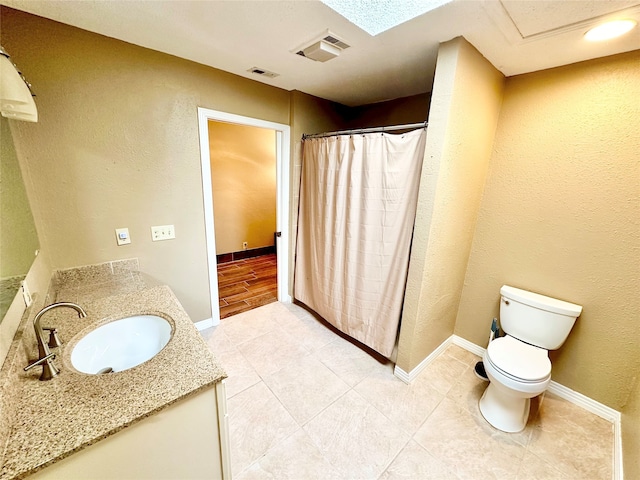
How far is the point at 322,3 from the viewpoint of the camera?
110 cm

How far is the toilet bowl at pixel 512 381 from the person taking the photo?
1.40 meters

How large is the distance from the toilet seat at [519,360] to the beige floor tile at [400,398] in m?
0.48

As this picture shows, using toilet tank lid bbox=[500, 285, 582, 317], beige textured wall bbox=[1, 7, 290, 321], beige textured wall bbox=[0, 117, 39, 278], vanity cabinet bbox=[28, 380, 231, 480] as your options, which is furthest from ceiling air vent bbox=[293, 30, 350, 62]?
toilet tank lid bbox=[500, 285, 582, 317]

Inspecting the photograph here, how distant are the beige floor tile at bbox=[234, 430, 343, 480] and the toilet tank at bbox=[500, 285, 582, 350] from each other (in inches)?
58.5

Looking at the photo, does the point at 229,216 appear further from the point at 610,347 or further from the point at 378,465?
the point at 610,347

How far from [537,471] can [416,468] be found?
0.63 m

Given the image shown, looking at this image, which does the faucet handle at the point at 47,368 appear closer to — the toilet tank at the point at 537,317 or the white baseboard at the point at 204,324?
the white baseboard at the point at 204,324

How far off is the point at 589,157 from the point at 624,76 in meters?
0.42

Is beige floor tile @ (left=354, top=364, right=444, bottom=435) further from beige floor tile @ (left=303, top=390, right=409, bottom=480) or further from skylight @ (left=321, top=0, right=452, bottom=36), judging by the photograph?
skylight @ (left=321, top=0, right=452, bottom=36)

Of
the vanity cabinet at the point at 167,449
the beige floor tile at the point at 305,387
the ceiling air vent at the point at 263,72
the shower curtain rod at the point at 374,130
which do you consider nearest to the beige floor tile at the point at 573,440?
the beige floor tile at the point at 305,387

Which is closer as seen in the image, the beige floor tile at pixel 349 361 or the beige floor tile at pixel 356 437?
the beige floor tile at pixel 356 437

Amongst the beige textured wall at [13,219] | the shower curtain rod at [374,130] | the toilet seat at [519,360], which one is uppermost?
the shower curtain rod at [374,130]

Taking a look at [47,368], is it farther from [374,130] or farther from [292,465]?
[374,130]

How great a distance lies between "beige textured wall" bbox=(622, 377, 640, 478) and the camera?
1177mm
